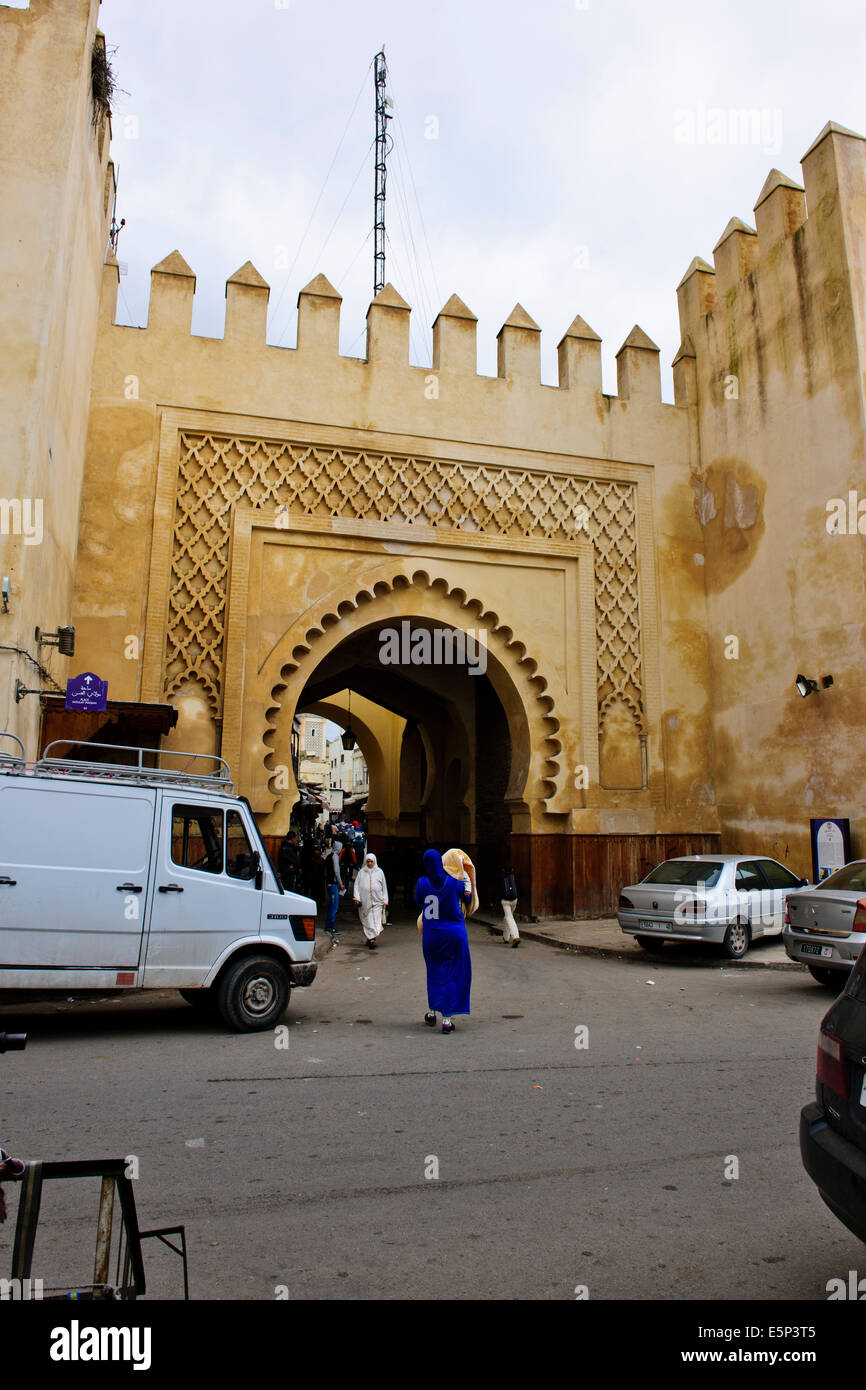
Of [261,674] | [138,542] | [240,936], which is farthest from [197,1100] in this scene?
[138,542]

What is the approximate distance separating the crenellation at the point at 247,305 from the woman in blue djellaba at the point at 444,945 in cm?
1103

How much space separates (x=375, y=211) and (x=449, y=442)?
11.3 meters

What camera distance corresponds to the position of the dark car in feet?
9.06

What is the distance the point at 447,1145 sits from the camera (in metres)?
4.52

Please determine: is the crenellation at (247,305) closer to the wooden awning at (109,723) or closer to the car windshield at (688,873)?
the wooden awning at (109,723)

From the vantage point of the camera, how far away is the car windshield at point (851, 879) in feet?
30.9

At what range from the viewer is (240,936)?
299 inches

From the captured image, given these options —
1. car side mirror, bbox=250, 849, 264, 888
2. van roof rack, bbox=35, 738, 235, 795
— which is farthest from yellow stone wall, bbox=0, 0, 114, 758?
car side mirror, bbox=250, 849, 264, 888

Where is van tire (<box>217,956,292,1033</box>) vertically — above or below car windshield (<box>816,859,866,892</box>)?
below

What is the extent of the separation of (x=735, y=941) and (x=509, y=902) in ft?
11.5

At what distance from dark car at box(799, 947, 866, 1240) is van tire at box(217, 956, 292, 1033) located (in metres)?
5.23

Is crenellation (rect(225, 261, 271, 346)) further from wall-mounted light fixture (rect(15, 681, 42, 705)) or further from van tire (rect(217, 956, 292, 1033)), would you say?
van tire (rect(217, 956, 292, 1033))

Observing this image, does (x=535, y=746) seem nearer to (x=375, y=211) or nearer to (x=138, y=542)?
(x=138, y=542)

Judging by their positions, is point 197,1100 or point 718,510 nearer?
point 197,1100
